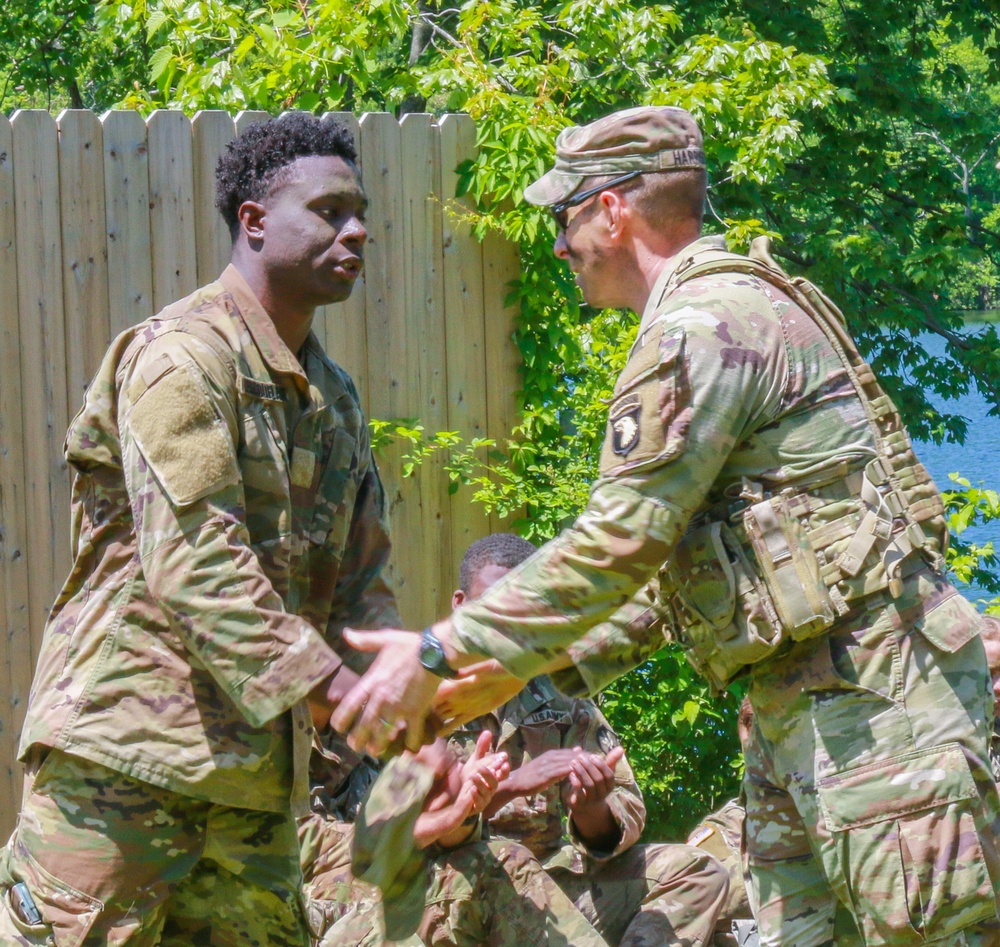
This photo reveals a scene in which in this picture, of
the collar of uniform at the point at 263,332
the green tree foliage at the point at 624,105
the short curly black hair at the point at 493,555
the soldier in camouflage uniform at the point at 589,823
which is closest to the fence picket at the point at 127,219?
the green tree foliage at the point at 624,105

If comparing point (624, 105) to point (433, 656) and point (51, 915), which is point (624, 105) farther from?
point (51, 915)

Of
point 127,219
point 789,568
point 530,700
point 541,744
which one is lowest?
point 541,744

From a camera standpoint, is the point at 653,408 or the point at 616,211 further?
the point at 616,211

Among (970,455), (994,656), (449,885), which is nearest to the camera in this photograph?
(449,885)

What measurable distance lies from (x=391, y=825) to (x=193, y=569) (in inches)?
35.4

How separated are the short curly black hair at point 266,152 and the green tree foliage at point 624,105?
6.98 ft

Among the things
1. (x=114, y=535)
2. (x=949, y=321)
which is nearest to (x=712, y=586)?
(x=114, y=535)

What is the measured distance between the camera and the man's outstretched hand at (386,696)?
3.26 metres

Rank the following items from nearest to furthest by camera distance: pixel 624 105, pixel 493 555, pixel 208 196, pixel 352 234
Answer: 1. pixel 352 234
2. pixel 493 555
3. pixel 208 196
4. pixel 624 105

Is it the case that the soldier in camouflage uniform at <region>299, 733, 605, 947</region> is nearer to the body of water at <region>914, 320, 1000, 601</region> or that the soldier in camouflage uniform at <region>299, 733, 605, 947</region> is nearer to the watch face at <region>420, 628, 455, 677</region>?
the watch face at <region>420, 628, 455, 677</region>

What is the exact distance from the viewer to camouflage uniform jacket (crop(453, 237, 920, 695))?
3.03 metres

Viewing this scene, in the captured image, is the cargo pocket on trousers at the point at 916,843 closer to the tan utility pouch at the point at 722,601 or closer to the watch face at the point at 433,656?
the tan utility pouch at the point at 722,601

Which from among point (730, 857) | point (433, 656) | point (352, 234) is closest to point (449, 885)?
point (730, 857)

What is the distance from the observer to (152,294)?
5.18m
